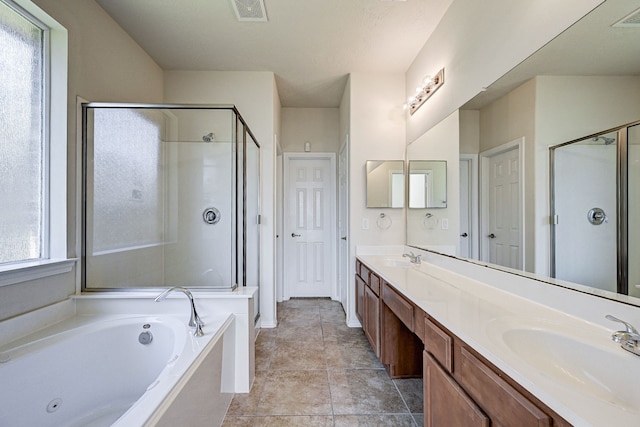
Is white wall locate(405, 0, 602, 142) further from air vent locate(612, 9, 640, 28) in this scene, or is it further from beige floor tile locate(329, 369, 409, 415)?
beige floor tile locate(329, 369, 409, 415)

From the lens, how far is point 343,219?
128 inches

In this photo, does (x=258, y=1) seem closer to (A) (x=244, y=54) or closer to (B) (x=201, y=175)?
(A) (x=244, y=54)

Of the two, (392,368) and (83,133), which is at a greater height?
(83,133)

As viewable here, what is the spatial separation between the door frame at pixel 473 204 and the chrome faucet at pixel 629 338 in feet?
2.74

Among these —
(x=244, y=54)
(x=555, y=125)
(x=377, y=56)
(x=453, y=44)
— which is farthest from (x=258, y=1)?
(x=555, y=125)

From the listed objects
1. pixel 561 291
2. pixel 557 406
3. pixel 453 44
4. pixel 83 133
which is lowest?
pixel 557 406

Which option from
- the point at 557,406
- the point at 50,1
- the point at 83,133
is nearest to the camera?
the point at 557,406

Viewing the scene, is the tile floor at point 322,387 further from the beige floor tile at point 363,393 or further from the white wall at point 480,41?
the white wall at point 480,41

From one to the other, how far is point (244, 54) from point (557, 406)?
9.74ft

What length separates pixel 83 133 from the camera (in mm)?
1802

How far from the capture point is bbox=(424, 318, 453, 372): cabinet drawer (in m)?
1.04

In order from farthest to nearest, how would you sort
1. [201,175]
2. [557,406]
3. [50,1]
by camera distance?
[201,175]
[50,1]
[557,406]

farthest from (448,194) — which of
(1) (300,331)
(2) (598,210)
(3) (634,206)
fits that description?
(1) (300,331)

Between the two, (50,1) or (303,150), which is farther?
(303,150)
